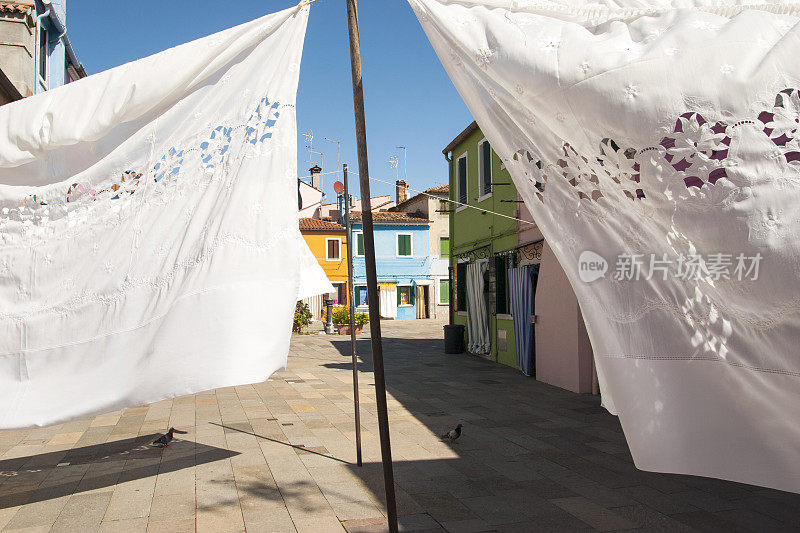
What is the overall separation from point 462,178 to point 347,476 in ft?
40.7

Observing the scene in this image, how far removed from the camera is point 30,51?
1432 cm

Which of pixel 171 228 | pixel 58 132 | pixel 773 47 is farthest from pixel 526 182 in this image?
pixel 58 132

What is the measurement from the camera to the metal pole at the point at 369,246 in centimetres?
299

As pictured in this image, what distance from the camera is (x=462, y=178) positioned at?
16688mm

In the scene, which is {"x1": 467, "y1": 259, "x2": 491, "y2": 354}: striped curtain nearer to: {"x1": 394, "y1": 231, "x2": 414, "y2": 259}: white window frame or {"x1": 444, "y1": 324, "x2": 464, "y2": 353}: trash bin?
{"x1": 444, "y1": 324, "x2": 464, "y2": 353}: trash bin

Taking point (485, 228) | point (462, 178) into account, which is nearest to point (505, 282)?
point (485, 228)

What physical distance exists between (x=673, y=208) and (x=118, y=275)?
2.32 metres

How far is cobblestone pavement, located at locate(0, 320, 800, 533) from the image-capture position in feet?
13.9

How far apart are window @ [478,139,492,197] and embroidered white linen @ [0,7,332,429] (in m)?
11.8

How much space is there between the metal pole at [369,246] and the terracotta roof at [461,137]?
11785 millimetres

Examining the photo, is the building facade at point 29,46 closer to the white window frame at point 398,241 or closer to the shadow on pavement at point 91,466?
the shadow on pavement at point 91,466

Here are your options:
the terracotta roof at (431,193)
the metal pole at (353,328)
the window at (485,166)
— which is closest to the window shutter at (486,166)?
the window at (485,166)

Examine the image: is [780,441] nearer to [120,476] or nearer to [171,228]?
[171,228]

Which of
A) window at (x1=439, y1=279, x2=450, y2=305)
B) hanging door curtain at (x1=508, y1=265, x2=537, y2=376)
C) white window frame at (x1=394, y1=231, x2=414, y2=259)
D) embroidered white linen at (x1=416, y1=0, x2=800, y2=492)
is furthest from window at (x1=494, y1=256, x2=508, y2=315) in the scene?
window at (x1=439, y1=279, x2=450, y2=305)
